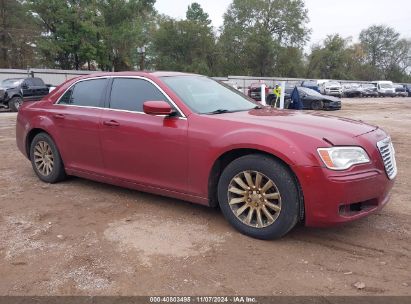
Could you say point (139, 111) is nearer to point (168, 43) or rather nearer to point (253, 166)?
point (253, 166)

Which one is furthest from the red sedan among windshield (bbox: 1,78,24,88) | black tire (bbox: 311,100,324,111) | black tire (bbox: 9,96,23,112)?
black tire (bbox: 311,100,324,111)

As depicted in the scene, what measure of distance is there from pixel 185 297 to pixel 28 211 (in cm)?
259

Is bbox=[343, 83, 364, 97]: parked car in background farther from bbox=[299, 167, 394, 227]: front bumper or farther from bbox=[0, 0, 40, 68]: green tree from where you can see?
bbox=[299, 167, 394, 227]: front bumper

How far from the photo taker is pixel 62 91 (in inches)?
224

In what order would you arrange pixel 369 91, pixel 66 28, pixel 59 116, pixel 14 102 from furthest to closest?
pixel 369 91 < pixel 66 28 < pixel 14 102 < pixel 59 116

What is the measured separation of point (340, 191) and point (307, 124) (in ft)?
2.47

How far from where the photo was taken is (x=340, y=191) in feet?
11.4

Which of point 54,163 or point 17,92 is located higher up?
point 17,92

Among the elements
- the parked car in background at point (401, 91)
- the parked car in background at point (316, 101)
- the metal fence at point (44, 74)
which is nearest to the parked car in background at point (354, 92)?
the parked car in background at point (401, 91)

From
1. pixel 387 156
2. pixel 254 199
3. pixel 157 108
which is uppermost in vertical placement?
pixel 157 108

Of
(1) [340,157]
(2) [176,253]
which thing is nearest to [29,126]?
(2) [176,253]

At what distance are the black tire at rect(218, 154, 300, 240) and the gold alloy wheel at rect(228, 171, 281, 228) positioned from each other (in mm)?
32

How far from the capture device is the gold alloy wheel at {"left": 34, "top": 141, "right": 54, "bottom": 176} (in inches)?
228

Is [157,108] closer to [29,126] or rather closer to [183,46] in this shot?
[29,126]
